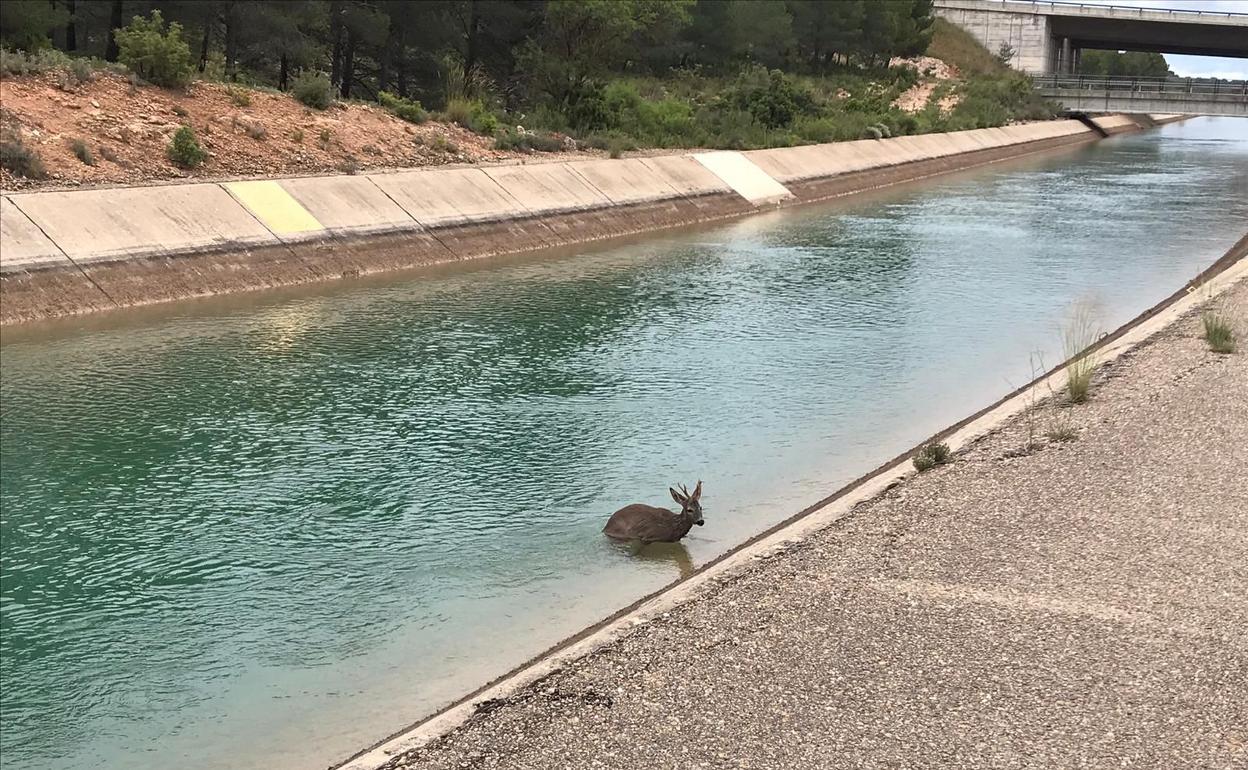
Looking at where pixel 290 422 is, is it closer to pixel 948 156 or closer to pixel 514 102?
pixel 514 102

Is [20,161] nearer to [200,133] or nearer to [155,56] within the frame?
[200,133]

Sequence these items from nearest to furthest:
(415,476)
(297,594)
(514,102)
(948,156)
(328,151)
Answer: (297,594) → (415,476) → (328,151) → (514,102) → (948,156)

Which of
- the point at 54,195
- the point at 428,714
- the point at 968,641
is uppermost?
the point at 54,195

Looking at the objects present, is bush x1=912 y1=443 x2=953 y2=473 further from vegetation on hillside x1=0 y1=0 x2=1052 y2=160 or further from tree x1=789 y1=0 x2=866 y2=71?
tree x1=789 y1=0 x2=866 y2=71

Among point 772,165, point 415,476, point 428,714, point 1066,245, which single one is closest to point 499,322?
point 415,476

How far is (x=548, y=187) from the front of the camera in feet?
109

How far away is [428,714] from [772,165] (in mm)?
38954

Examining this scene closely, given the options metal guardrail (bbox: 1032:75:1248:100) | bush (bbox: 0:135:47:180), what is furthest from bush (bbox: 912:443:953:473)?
metal guardrail (bbox: 1032:75:1248:100)

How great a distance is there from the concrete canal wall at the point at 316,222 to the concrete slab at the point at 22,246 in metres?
0.02

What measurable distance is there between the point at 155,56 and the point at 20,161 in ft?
24.5

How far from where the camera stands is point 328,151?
3117 centimetres

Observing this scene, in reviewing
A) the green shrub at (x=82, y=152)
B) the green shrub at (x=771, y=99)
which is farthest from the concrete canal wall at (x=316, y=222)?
the green shrub at (x=771, y=99)

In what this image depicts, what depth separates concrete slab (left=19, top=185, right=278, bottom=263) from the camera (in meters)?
21.8

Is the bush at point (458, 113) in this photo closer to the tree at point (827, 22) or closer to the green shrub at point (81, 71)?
the green shrub at point (81, 71)
